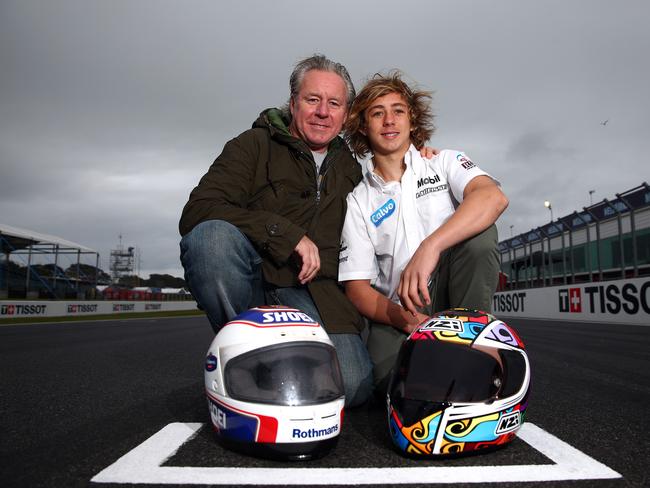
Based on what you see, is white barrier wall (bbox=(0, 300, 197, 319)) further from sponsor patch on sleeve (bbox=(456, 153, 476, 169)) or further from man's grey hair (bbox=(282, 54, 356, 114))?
sponsor patch on sleeve (bbox=(456, 153, 476, 169))

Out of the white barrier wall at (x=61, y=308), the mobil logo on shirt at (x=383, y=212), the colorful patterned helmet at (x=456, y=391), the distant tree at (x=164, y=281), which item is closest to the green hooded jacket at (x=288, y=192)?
the mobil logo on shirt at (x=383, y=212)

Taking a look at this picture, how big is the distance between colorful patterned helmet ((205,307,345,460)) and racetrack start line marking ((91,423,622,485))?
0.12m

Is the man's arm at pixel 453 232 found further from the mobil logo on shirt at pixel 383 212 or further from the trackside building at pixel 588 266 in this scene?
the trackside building at pixel 588 266

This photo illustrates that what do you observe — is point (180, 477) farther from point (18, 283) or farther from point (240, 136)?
point (18, 283)

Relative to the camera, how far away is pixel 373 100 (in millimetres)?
3029

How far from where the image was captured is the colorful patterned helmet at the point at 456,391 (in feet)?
5.71

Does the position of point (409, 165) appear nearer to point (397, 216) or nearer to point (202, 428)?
point (397, 216)

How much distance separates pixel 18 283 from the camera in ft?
99.8

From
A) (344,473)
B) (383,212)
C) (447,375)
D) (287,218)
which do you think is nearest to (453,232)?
(383,212)

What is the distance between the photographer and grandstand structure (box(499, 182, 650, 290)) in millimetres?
12609

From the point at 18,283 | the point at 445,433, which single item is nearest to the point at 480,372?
the point at 445,433

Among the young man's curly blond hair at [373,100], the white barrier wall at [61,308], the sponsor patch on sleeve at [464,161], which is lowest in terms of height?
the white barrier wall at [61,308]

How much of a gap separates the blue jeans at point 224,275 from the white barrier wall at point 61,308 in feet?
68.2

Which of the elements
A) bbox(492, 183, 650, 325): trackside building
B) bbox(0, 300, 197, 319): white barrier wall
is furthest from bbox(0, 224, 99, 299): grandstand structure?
bbox(492, 183, 650, 325): trackside building
